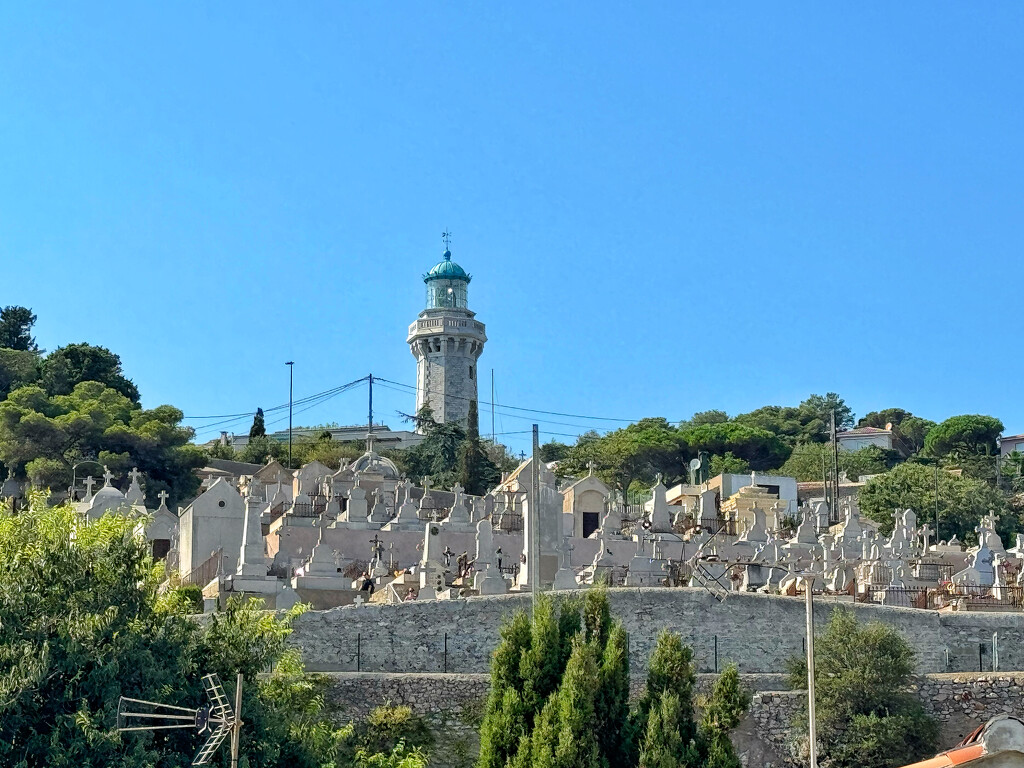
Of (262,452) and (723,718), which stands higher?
(262,452)

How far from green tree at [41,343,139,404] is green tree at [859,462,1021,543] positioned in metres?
27.4

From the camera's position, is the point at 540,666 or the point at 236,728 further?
the point at 540,666

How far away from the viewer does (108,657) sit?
2217cm

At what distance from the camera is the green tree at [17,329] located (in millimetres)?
76062

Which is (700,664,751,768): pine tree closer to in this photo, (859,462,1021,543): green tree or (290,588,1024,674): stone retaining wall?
(290,588,1024,674): stone retaining wall

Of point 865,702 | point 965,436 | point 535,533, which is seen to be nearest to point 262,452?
point 965,436

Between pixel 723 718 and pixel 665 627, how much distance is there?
5493 mm

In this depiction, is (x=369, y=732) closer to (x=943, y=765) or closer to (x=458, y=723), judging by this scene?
(x=458, y=723)

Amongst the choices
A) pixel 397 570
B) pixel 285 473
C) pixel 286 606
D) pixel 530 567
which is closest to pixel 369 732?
pixel 286 606

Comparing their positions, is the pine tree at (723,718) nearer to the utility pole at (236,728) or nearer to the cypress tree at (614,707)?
the cypress tree at (614,707)

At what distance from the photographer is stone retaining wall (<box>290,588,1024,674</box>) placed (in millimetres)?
29328

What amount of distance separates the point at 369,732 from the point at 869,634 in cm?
848

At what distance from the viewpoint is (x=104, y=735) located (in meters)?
21.2

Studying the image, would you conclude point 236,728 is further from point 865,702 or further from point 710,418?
point 710,418
